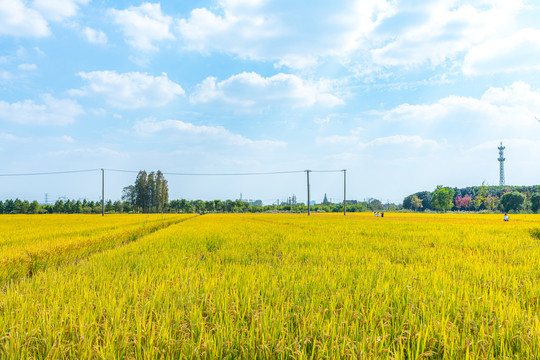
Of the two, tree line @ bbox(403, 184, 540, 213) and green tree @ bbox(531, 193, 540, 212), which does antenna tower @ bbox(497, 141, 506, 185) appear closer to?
tree line @ bbox(403, 184, 540, 213)

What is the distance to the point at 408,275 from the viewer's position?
3963 millimetres

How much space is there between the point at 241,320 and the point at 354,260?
351 cm

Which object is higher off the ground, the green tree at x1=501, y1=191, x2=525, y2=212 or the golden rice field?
the golden rice field

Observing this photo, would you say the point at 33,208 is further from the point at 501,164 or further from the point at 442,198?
the point at 501,164

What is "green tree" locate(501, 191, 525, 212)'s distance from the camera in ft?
216

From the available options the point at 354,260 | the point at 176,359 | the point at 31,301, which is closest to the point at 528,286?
the point at 354,260

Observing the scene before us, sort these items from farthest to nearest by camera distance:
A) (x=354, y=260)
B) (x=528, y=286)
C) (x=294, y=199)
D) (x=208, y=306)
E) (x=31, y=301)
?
(x=294, y=199) < (x=354, y=260) < (x=528, y=286) < (x=31, y=301) < (x=208, y=306)

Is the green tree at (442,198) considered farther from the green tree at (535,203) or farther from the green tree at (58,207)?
the green tree at (58,207)

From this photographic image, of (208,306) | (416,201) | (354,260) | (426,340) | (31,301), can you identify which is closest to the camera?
(426,340)

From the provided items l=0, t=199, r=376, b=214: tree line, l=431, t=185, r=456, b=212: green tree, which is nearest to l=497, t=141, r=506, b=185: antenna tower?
l=431, t=185, r=456, b=212: green tree

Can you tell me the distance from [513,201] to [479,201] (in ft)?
96.6

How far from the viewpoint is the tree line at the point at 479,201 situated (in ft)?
216

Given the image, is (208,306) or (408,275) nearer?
(208,306)

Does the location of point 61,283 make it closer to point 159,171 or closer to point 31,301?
point 31,301
